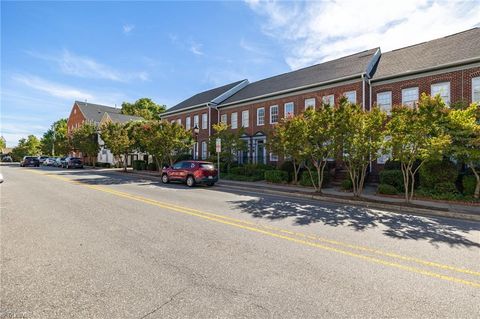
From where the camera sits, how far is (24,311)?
305cm

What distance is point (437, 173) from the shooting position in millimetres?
12703

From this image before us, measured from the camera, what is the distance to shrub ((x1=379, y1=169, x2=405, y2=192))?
1395 centimetres

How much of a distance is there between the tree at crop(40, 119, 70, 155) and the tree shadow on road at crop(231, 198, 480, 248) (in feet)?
168

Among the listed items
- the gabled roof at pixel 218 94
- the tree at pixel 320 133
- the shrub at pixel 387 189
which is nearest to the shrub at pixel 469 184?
the shrub at pixel 387 189

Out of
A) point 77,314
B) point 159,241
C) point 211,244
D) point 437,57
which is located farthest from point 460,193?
point 77,314

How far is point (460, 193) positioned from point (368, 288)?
11.8 meters

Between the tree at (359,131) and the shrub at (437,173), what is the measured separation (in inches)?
133

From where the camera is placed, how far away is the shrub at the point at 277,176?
17991 mm

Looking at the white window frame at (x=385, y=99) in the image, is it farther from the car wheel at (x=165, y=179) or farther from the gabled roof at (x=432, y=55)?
the car wheel at (x=165, y=179)

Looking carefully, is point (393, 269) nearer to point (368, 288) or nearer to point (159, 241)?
point (368, 288)

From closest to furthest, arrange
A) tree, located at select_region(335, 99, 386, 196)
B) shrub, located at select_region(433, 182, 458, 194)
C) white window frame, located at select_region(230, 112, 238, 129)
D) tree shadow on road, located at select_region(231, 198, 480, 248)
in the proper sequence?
tree shadow on road, located at select_region(231, 198, 480, 248) < tree, located at select_region(335, 99, 386, 196) < shrub, located at select_region(433, 182, 458, 194) < white window frame, located at select_region(230, 112, 238, 129)

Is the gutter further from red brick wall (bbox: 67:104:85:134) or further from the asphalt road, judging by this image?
red brick wall (bbox: 67:104:85:134)

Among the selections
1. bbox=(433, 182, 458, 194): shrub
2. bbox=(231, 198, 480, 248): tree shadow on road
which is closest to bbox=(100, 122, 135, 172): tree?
bbox=(231, 198, 480, 248): tree shadow on road

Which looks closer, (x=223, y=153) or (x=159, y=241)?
(x=159, y=241)
